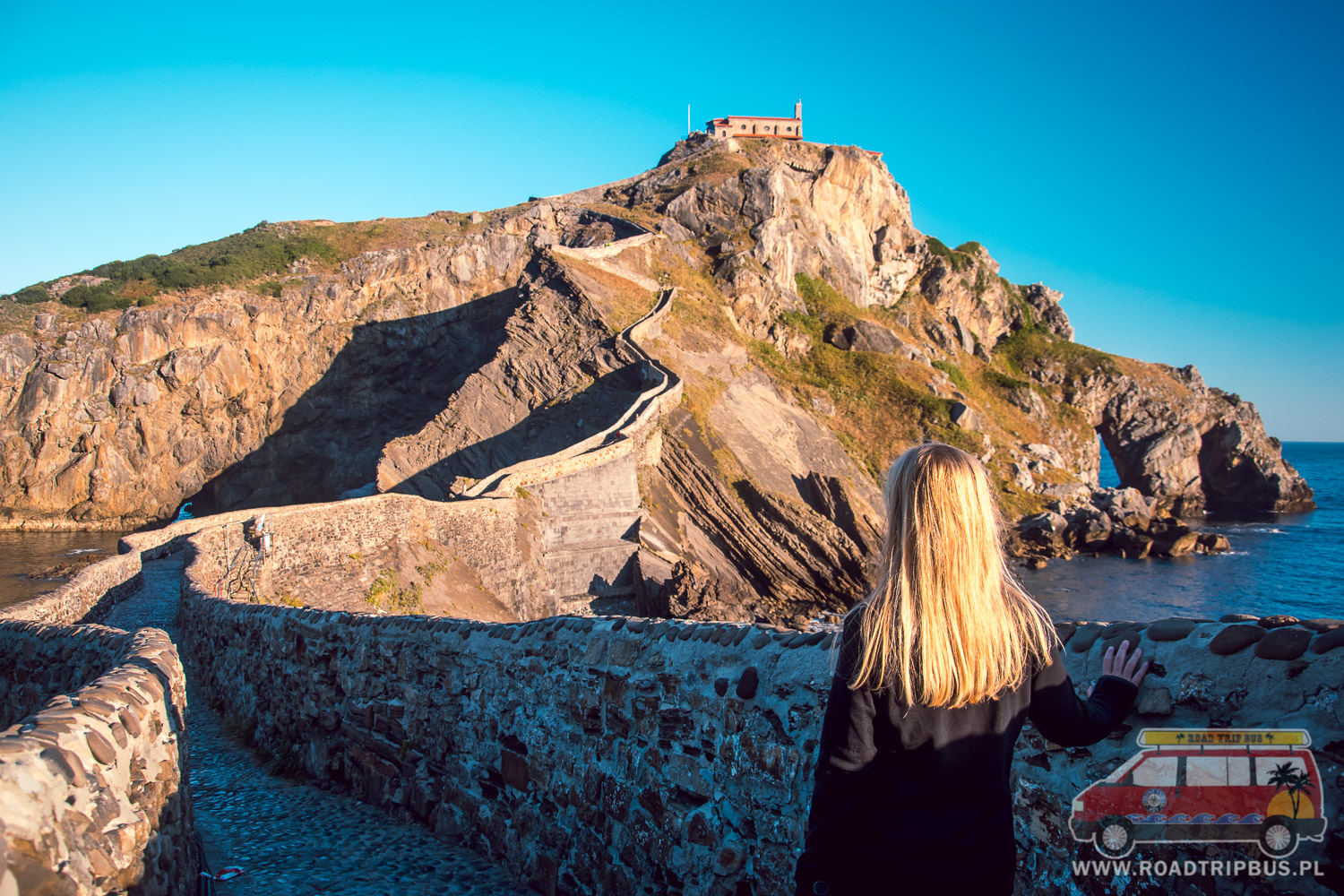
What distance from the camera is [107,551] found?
1315 inches

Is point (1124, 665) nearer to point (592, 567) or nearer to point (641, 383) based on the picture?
point (592, 567)

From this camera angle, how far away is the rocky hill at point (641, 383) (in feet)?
89.9

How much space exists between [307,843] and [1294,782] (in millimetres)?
6105

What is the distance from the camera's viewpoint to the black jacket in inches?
81.7

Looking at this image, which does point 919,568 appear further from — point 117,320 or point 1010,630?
point 117,320

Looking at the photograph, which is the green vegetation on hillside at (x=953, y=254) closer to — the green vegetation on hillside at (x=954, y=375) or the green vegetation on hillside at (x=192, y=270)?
the green vegetation on hillside at (x=954, y=375)

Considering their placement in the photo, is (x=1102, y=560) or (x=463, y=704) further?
(x=1102, y=560)

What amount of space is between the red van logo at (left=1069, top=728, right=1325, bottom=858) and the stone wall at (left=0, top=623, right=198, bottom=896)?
4.01m

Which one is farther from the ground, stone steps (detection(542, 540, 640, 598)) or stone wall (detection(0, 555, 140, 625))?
stone wall (detection(0, 555, 140, 625))

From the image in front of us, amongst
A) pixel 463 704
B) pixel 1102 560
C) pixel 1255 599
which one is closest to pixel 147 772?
pixel 463 704

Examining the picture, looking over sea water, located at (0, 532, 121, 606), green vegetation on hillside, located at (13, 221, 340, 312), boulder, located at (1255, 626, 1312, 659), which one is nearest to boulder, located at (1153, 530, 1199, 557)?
boulder, located at (1255, 626, 1312, 659)

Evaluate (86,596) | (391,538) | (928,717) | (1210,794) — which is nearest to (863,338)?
(391,538)

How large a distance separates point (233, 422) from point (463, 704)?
142 ft

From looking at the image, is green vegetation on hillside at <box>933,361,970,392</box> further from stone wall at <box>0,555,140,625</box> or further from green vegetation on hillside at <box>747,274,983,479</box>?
stone wall at <box>0,555,140,625</box>
